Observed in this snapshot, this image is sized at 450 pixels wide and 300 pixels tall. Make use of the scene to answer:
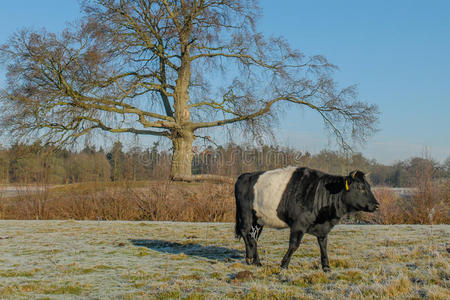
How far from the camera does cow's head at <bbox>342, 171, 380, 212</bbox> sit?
6566 millimetres

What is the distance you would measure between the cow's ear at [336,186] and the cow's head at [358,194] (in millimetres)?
91

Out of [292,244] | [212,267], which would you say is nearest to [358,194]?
[292,244]

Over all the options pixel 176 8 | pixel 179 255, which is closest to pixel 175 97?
pixel 176 8

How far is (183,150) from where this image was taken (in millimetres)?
23312

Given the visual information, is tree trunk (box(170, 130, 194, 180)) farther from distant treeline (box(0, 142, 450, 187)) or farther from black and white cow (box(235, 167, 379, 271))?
black and white cow (box(235, 167, 379, 271))

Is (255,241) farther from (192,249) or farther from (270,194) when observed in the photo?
(192,249)

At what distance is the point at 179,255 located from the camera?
800cm

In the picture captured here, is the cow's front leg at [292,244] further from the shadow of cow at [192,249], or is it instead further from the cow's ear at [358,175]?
the shadow of cow at [192,249]

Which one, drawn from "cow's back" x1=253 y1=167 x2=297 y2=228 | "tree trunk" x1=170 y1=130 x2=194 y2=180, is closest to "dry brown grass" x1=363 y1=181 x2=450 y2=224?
"cow's back" x1=253 y1=167 x2=297 y2=228

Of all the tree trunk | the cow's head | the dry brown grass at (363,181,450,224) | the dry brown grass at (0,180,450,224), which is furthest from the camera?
the tree trunk

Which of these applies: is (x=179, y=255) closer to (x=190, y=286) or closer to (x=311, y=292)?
(x=190, y=286)

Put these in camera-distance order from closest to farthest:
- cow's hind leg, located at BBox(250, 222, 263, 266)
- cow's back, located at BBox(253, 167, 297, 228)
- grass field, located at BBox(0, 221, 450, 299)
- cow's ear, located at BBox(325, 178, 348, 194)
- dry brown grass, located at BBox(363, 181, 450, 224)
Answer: grass field, located at BBox(0, 221, 450, 299), cow's ear, located at BBox(325, 178, 348, 194), cow's back, located at BBox(253, 167, 297, 228), cow's hind leg, located at BBox(250, 222, 263, 266), dry brown grass, located at BBox(363, 181, 450, 224)

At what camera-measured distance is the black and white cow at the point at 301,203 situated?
21.6 ft

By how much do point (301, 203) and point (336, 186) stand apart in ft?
1.99
